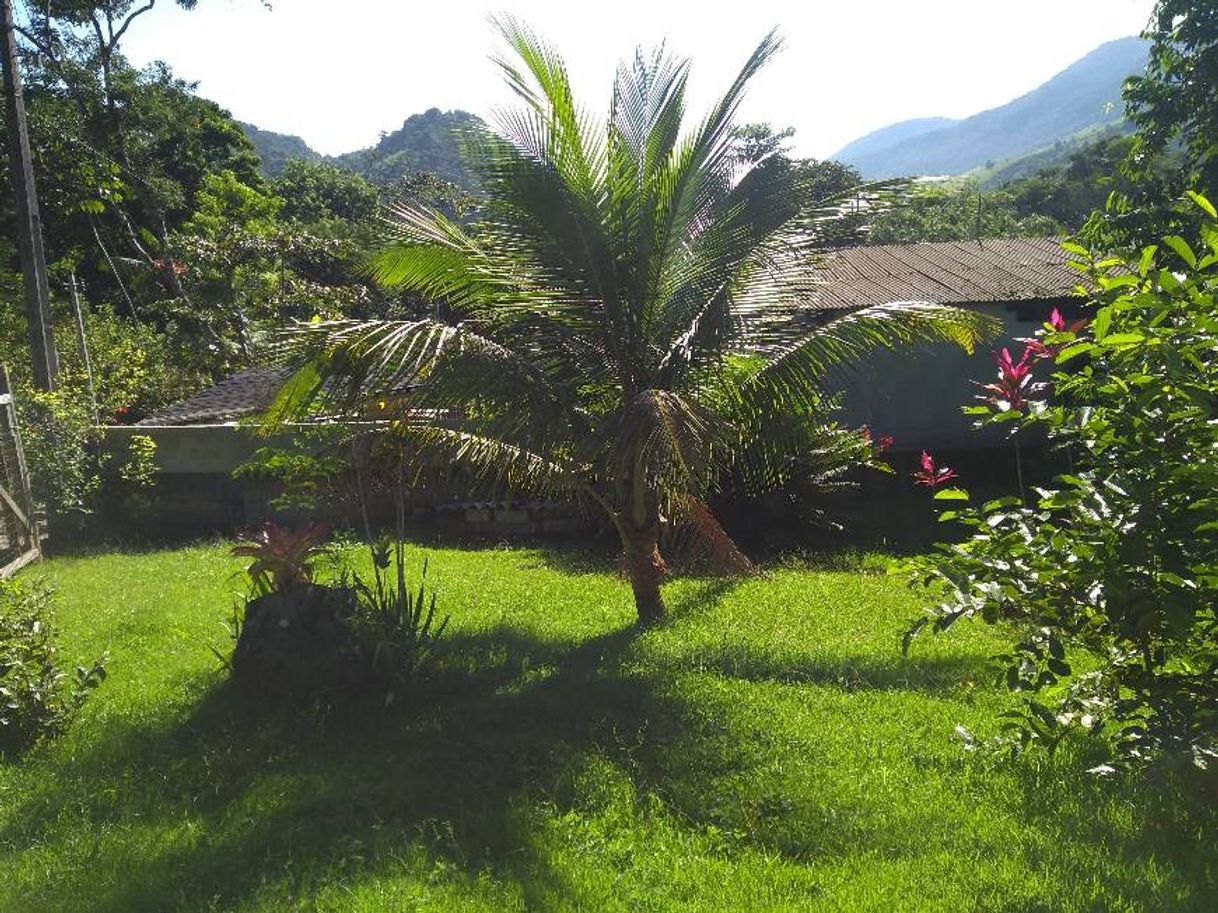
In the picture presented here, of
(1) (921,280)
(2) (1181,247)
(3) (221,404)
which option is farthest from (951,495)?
(3) (221,404)

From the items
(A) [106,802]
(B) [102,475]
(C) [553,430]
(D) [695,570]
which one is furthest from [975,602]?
(B) [102,475]

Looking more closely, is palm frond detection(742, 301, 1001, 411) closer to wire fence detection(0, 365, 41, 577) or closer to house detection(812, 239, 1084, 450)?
house detection(812, 239, 1084, 450)

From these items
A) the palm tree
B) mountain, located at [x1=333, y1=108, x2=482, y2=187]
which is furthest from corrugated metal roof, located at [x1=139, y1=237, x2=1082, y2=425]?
mountain, located at [x1=333, y1=108, x2=482, y2=187]

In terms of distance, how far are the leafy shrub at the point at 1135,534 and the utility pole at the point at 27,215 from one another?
37.6ft

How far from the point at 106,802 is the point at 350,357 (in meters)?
2.37

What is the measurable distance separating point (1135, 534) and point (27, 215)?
503 inches

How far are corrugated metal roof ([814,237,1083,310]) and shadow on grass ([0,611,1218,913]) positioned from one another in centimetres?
744

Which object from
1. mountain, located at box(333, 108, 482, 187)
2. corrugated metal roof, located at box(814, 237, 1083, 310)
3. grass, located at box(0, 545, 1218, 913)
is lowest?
grass, located at box(0, 545, 1218, 913)

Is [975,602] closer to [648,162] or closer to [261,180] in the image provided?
[648,162]

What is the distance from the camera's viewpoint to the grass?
378 centimetres

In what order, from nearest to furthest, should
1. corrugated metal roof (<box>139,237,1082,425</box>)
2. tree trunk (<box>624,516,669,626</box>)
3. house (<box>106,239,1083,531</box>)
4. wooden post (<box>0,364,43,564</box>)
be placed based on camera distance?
tree trunk (<box>624,516,669,626</box>) < wooden post (<box>0,364,43,564</box>) < house (<box>106,239,1083,531</box>) < corrugated metal roof (<box>139,237,1082,425</box>)

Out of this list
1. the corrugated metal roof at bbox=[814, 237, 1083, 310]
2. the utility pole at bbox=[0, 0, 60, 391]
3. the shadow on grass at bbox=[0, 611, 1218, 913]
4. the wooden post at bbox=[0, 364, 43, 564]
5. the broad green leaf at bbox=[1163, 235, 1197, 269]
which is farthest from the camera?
the corrugated metal roof at bbox=[814, 237, 1083, 310]

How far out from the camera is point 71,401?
11.8m

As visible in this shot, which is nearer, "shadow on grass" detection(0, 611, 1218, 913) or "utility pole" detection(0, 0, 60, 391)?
"shadow on grass" detection(0, 611, 1218, 913)
